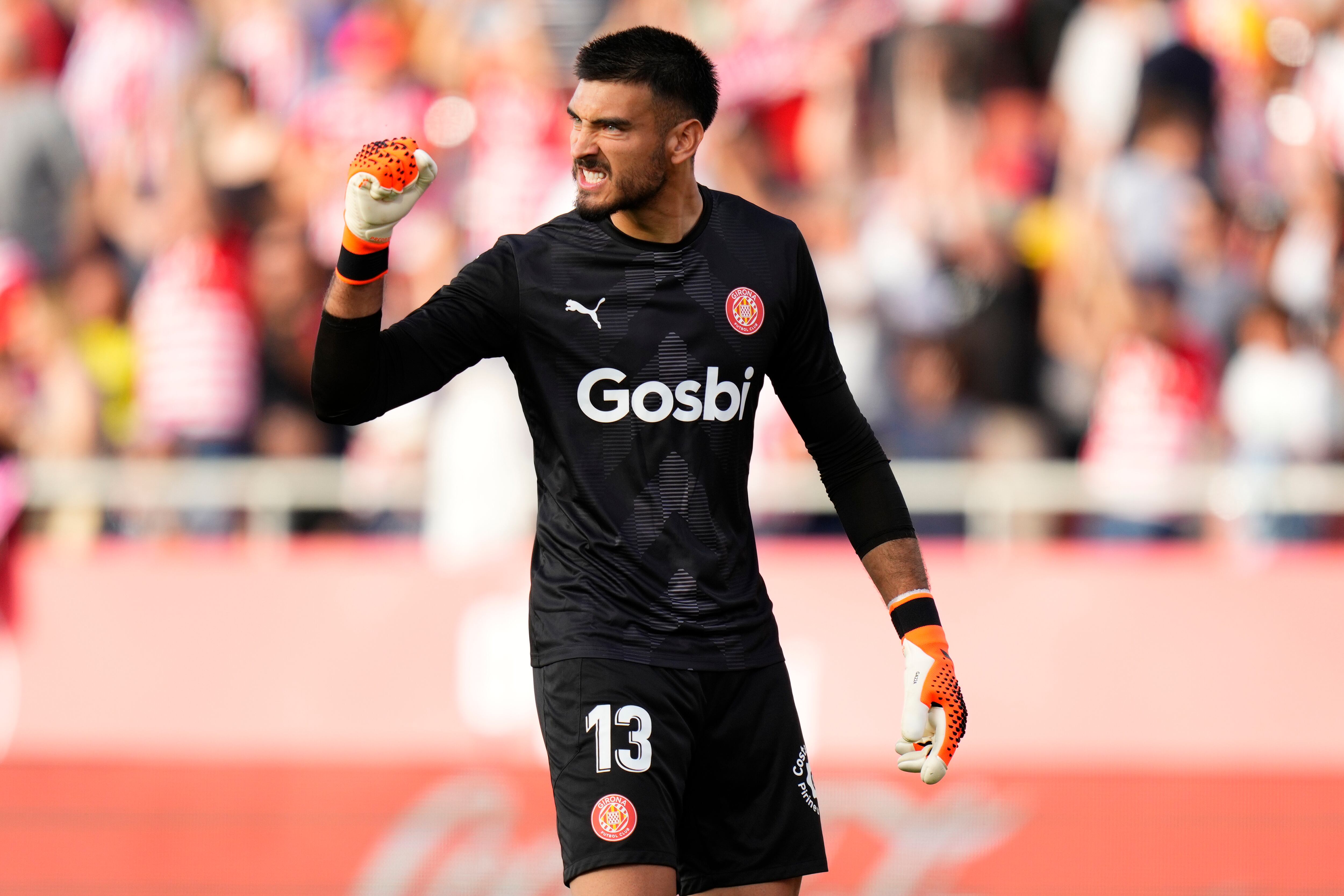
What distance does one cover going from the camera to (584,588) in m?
4.12

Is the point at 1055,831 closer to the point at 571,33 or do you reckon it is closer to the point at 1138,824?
the point at 1138,824

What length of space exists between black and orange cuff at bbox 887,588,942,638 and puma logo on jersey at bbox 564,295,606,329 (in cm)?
96

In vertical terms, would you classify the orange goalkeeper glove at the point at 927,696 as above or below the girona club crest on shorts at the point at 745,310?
below

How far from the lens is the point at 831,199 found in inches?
381

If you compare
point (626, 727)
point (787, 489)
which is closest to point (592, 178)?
point (626, 727)

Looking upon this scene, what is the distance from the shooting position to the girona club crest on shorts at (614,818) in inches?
155

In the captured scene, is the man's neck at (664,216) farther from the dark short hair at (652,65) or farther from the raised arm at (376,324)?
the raised arm at (376,324)

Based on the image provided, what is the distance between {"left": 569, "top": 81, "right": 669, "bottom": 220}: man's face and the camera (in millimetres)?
4109

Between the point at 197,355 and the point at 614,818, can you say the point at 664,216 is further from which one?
the point at 197,355

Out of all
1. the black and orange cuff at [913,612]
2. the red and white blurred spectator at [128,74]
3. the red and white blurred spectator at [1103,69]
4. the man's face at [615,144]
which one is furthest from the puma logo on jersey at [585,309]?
the red and white blurred spectator at [128,74]

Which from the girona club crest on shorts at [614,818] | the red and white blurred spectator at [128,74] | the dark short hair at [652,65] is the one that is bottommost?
the girona club crest on shorts at [614,818]

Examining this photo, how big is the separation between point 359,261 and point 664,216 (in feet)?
2.54

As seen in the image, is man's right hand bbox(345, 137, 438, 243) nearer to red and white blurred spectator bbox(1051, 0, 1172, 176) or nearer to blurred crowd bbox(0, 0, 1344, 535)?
blurred crowd bbox(0, 0, 1344, 535)

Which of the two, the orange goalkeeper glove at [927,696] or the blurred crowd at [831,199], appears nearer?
the orange goalkeeper glove at [927,696]
